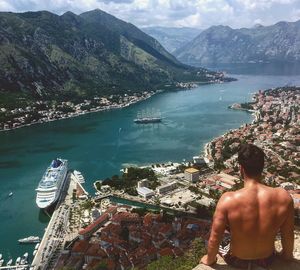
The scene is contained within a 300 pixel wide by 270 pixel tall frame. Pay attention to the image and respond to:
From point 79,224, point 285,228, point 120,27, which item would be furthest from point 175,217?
point 120,27

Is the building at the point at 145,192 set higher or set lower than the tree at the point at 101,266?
lower

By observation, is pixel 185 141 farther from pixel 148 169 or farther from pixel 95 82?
pixel 95 82

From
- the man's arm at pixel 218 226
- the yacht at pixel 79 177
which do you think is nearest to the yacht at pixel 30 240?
the yacht at pixel 79 177

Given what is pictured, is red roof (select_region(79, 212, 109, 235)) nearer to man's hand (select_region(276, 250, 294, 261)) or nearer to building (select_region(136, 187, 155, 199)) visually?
building (select_region(136, 187, 155, 199))

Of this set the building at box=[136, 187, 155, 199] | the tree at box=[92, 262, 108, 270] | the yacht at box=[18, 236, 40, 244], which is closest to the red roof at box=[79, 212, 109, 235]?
the yacht at box=[18, 236, 40, 244]

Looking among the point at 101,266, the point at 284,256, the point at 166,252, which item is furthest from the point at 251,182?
the point at 166,252

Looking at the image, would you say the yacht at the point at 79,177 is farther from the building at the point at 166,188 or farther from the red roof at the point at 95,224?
the red roof at the point at 95,224
